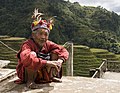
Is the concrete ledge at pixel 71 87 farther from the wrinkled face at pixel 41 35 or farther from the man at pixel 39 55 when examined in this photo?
the wrinkled face at pixel 41 35

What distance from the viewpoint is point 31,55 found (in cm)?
322

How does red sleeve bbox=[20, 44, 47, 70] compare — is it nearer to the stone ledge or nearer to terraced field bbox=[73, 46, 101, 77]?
the stone ledge

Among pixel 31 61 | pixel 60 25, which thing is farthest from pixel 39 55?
pixel 60 25

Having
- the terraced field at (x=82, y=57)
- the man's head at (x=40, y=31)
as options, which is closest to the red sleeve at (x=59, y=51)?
the man's head at (x=40, y=31)

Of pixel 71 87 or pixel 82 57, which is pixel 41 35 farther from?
pixel 82 57

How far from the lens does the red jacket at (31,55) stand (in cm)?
321

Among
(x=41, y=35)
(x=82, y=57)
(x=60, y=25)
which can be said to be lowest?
(x=82, y=57)

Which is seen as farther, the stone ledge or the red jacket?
the stone ledge

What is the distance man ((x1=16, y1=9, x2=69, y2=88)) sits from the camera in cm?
331

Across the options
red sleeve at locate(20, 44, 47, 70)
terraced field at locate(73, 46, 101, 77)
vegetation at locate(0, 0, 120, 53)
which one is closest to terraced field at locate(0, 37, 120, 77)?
terraced field at locate(73, 46, 101, 77)

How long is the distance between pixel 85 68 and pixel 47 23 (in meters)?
24.6

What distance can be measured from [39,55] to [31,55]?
0.38 metres

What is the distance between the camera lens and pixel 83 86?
3734 millimetres

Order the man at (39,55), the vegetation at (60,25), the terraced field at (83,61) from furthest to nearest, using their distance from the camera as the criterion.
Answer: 1. the vegetation at (60,25)
2. the terraced field at (83,61)
3. the man at (39,55)
